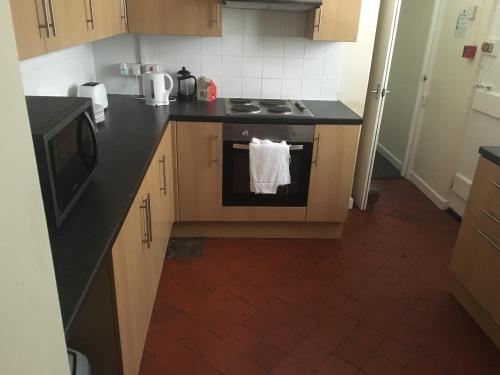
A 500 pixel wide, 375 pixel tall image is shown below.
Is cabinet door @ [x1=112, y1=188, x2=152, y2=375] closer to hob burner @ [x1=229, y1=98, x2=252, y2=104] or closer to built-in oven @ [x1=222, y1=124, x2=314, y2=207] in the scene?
built-in oven @ [x1=222, y1=124, x2=314, y2=207]

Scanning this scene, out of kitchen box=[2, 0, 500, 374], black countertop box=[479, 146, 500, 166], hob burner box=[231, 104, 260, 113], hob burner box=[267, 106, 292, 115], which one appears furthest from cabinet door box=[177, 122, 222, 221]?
black countertop box=[479, 146, 500, 166]

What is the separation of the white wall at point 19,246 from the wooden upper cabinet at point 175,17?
2182 millimetres

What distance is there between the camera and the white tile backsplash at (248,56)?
9.32 ft

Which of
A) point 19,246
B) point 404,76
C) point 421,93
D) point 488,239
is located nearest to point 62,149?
point 19,246

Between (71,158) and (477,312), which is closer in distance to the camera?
(71,158)

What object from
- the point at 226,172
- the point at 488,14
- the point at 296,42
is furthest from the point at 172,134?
the point at 488,14

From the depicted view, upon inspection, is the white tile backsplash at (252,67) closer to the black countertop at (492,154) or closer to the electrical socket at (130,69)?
the electrical socket at (130,69)

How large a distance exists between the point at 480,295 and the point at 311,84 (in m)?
1.77

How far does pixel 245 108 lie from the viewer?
2738 mm

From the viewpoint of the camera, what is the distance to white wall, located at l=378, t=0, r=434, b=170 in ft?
12.7

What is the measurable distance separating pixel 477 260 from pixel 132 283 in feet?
5.60

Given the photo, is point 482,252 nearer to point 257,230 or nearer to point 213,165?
point 257,230

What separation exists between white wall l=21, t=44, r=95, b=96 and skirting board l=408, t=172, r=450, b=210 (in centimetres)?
294

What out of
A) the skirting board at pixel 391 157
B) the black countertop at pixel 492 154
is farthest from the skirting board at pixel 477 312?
the skirting board at pixel 391 157
